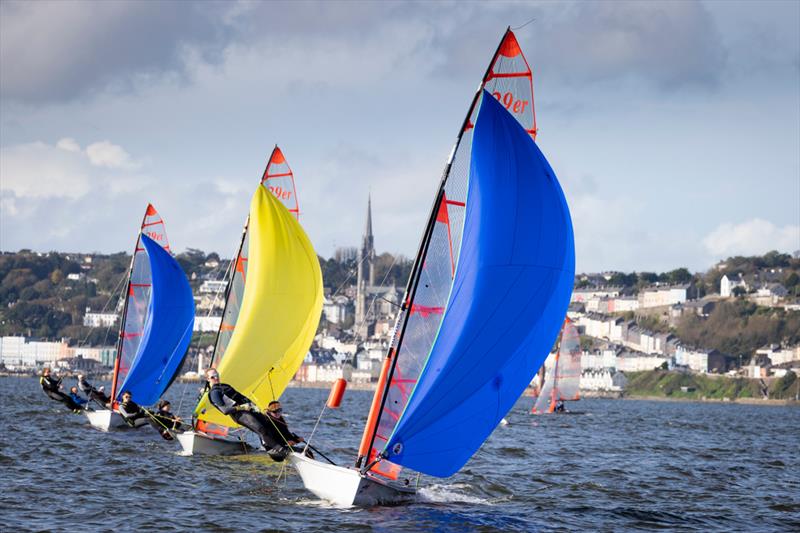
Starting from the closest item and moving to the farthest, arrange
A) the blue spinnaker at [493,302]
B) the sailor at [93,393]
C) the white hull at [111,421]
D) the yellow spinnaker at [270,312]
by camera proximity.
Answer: the blue spinnaker at [493,302]
the yellow spinnaker at [270,312]
the white hull at [111,421]
the sailor at [93,393]

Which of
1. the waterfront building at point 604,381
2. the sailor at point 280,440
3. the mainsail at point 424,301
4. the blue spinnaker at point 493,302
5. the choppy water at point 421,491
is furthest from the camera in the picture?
the waterfront building at point 604,381

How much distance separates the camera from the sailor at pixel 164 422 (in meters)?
29.9

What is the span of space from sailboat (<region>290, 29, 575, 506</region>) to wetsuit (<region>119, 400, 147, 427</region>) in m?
13.6

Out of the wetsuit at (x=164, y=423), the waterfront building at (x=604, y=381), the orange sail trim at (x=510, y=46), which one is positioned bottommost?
the waterfront building at (x=604, y=381)

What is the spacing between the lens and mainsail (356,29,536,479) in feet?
61.9

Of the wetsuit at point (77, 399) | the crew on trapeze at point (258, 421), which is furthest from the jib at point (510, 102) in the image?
the wetsuit at point (77, 399)

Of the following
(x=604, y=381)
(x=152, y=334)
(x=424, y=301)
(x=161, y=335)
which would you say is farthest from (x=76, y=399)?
(x=604, y=381)

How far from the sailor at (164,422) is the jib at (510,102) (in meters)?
13.9

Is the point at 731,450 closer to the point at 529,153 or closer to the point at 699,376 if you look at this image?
the point at 529,153

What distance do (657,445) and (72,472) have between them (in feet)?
71.6

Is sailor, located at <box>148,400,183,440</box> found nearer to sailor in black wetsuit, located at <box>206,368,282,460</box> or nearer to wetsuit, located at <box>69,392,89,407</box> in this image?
wetsuit, located at <box>69,392,89,407</box>

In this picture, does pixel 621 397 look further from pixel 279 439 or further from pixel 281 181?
pixel 279 439

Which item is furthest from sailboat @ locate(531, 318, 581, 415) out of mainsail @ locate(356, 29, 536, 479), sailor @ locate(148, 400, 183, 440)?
mainsail @ locate(356, 29, 536, 479)

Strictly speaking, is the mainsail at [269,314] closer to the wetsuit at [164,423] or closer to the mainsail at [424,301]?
the wetsuit at [164,423]
